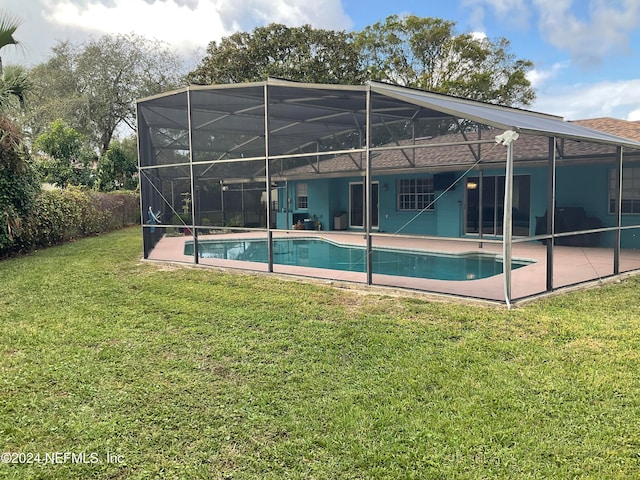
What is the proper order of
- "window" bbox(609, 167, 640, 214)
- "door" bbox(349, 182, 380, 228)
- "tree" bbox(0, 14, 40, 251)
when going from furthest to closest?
"door" bbox(349, 182, 380, 228)
"window" bbox(609, 167, 640, 214)
"tree" bbox(0, 14, 40, 251)

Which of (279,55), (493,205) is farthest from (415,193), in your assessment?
(279,55)

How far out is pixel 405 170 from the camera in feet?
44.5

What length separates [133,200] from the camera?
1930cm

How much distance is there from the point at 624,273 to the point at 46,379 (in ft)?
28.2

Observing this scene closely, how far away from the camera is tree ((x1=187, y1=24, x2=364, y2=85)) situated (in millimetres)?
23406

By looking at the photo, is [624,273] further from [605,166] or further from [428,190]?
[428,190]

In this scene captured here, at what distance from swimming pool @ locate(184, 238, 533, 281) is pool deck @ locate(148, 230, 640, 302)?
470 millimetres

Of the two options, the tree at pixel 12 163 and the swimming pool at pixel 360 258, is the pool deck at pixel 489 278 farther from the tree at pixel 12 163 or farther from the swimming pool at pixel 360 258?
the tree at pixel 12 163

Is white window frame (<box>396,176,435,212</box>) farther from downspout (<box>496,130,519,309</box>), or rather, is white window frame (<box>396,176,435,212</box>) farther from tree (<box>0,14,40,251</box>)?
tree (<box>0,14,40,251</box>)

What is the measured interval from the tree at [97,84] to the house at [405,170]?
1409 centimetres

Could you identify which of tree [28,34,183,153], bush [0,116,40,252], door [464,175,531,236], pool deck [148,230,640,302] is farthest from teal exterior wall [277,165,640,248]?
tree [28,34,183,153]

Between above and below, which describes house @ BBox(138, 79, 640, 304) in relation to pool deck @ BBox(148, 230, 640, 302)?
above

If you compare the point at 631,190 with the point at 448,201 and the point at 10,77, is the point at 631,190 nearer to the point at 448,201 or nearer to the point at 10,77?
the point at 448,201

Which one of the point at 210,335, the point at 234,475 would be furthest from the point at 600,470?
the point at 210,335
